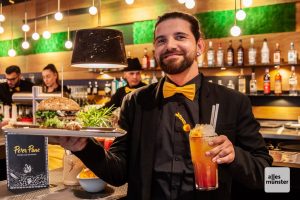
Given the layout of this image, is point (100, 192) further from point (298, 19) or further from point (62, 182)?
point (298, 19)

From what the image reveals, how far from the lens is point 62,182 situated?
2332 mm

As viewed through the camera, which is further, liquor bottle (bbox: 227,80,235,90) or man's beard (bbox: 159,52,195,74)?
liquor bottle (bbox: 227,80,235,90)

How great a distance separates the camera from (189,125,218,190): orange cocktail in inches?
60.7

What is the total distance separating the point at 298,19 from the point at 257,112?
1.63 m

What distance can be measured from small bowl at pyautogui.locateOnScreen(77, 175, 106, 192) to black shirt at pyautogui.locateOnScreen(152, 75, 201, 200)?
0.38 m

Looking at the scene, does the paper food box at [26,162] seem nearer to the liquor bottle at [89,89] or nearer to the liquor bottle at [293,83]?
the liquor bottle at [293,83]

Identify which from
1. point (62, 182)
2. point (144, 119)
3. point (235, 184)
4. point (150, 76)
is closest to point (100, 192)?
point (62, 182)

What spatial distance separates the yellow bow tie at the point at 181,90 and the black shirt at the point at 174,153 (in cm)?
2

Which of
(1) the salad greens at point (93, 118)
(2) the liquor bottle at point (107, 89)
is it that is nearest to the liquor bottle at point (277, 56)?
(2) the liquor bottle at point (107, 89)

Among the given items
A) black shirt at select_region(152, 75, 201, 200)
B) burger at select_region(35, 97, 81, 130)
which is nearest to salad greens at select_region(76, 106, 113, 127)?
burger at select_region(35, 97, 81, 130)

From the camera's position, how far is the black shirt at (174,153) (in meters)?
1.81

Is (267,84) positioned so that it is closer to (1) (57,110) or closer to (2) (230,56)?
(2) (230,56)

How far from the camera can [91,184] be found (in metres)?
2.10

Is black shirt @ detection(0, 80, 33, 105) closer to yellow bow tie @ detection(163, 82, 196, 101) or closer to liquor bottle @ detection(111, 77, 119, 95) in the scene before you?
liquor bottle @ detection(111, 77, 119, 95)
